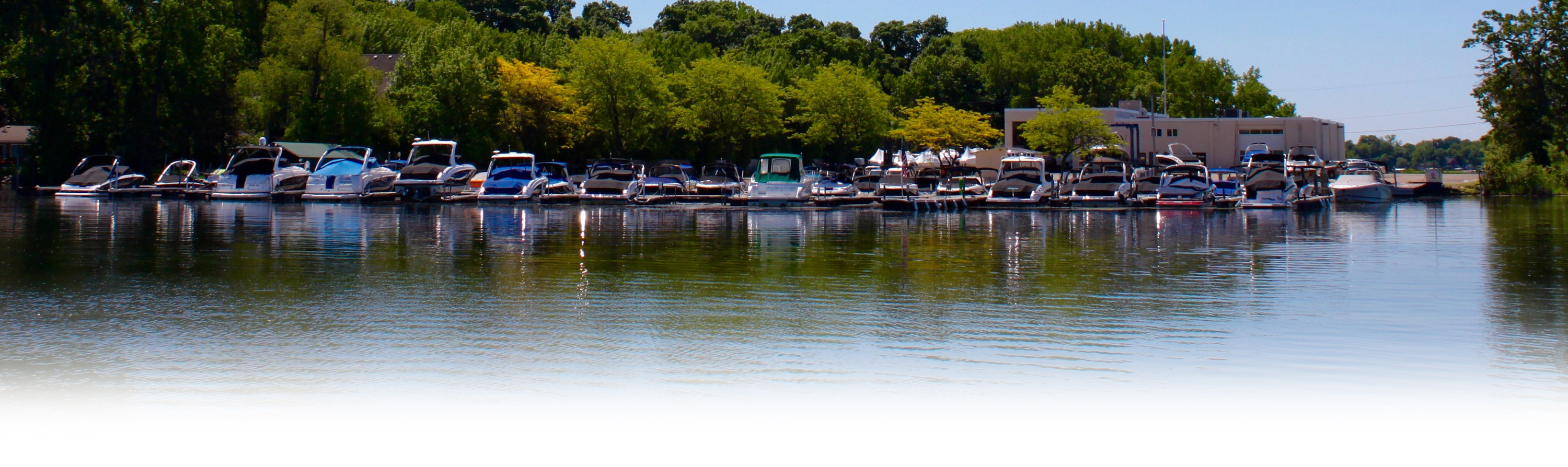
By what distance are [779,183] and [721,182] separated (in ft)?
21.5

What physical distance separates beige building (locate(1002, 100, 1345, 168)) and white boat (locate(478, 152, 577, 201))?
51.3m

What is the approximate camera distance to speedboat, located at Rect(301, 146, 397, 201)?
4231 centimetres

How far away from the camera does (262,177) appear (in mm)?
44500

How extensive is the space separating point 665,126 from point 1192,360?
63941 millimetres

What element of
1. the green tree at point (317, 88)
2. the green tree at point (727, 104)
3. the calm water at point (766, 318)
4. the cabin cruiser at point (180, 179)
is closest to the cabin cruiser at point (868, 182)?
the green tree at point (727, 104)

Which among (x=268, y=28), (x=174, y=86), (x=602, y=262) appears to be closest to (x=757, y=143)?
(x=268, y=28)

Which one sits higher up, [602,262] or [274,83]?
[274,83]

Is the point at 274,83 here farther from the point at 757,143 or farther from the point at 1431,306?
the point at 1431,306

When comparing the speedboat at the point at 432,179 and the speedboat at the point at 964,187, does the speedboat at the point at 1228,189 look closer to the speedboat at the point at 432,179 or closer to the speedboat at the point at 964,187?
the speedboat at the point at 964,187

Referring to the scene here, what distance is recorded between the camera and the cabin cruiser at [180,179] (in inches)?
1827

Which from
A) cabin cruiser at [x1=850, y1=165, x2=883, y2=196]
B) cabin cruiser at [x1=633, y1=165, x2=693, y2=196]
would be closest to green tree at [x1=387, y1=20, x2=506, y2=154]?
cabin cruiser at [x1=633, y1=165, x2=693, y2=196]

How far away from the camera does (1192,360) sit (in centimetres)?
952

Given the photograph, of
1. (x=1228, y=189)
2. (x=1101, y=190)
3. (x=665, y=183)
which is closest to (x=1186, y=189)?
(x=1228, y=189)

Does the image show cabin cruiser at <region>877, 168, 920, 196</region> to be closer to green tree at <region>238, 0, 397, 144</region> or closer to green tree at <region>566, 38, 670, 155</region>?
green tree at <region>566, 38, 670, 155</region>
